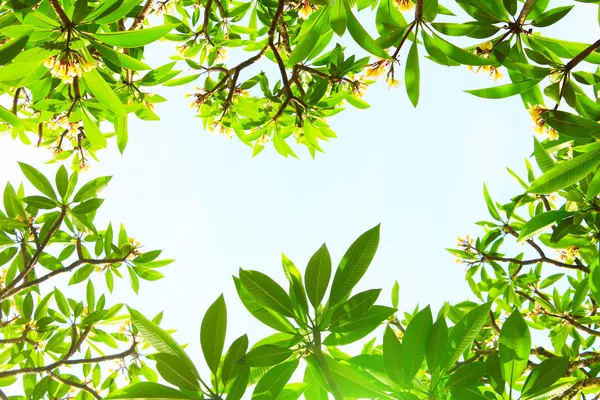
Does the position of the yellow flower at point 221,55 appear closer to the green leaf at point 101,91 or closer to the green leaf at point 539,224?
the green leaf at point 101,91

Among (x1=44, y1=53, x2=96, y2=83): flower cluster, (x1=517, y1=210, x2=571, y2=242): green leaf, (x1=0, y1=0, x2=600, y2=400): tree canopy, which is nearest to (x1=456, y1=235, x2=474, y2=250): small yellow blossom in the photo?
(x1=0, y1=0, x2=600, y2=400): tree canopy

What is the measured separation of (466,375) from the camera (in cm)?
135

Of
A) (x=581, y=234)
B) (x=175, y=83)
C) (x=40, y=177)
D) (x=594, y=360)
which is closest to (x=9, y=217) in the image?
(x=40, y=177)

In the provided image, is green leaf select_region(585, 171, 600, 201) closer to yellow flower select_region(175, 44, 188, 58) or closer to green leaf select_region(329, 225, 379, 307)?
green leaf select_region(329, 225, 379, 307)

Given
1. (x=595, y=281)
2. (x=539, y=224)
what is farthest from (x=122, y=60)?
(x=595, y=281)

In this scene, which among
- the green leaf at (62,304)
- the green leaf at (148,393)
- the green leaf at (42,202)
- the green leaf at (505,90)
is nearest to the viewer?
the green leaf at (148,393)

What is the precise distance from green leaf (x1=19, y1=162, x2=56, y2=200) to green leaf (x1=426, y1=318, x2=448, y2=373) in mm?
2485

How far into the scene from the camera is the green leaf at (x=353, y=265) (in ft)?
4.24

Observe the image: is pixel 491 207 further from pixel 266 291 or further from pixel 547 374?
pixel 266 291

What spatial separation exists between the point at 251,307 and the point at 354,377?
36 cm

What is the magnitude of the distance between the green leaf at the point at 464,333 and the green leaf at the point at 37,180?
2528 millimetres

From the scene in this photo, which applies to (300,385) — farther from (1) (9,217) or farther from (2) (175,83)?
(2) (175,83)

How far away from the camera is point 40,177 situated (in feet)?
9.19

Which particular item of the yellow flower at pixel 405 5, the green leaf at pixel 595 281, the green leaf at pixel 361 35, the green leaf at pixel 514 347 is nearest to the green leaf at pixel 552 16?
the yellow flower at pixel 405 5
